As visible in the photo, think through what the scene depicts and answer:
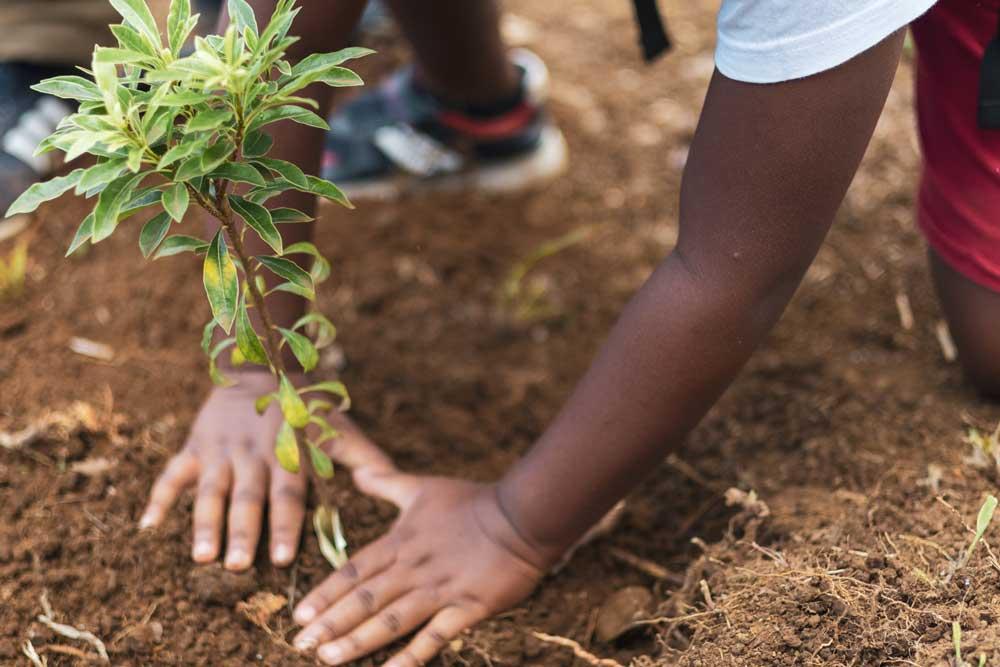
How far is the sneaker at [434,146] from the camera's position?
2.81m

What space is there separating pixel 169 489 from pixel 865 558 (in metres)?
1.15

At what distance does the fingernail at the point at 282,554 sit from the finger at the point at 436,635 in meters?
0.25

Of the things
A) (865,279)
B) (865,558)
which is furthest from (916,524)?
(865,279)

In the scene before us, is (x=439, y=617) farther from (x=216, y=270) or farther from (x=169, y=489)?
(x=216, y=270)

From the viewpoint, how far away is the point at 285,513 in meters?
1.77

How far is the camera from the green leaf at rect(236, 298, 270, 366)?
4.30ft

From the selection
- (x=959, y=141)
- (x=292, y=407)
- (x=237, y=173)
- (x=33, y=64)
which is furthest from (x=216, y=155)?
(x=33, y=64)

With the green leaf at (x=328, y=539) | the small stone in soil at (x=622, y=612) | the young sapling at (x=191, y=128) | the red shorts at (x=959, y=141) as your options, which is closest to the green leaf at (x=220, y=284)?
the young sapling at (x=191, y=128)

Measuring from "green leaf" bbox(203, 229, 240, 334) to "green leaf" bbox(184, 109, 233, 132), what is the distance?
0.19 m

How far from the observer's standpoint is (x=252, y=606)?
168cm

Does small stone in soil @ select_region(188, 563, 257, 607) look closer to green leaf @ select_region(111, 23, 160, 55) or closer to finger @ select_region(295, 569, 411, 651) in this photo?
finger @ select_region(295, 569, 411, 651)

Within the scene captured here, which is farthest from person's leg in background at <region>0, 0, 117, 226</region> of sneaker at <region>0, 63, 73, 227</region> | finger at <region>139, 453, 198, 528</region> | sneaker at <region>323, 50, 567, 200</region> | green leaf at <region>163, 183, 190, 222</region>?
green leaf at <region>163, 183, 190, 222</region>

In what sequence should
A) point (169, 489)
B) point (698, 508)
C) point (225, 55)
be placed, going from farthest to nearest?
1. point (698, 508)
2. point (169, 489)
3. point (225, 55)

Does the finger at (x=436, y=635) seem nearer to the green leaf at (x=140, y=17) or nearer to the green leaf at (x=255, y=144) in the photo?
the green leaf at (x=255, y=144)
